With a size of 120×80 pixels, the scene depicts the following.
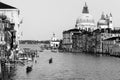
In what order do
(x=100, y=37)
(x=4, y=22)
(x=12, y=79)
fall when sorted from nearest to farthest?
1. (x=12, y=79)
2. (x=4, y=22)
3. (x=100, y=37)

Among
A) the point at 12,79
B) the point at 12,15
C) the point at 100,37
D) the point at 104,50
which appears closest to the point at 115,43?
the point at 104,50

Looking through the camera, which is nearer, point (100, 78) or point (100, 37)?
point (100, 78)

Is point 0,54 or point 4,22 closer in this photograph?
point 0,54

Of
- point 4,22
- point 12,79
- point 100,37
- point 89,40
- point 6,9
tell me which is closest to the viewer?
point 12,79

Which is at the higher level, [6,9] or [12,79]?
[6,9]

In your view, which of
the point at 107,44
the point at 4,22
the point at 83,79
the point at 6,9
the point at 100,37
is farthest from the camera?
the point at 100,37

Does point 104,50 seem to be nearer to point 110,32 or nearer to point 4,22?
point 110,32

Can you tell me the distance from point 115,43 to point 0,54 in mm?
87959

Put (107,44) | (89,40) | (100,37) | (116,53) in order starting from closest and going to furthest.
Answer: (116,53), (107,44), (100,37), (89,40)

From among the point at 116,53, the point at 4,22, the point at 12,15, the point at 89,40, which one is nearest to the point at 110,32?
the point at 89,40

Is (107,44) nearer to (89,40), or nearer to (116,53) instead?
(116,53)

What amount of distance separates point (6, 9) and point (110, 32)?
89346 millimetres

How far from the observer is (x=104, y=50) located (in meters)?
156

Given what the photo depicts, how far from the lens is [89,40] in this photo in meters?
196
